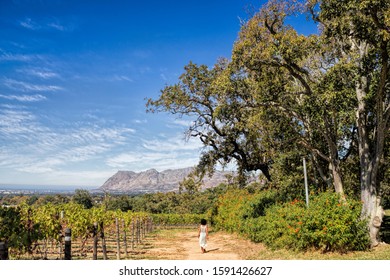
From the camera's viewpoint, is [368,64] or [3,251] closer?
[3,251]

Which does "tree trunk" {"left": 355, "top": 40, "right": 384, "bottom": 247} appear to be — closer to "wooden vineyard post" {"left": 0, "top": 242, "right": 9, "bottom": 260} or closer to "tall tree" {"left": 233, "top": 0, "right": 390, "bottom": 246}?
"tall tree" {"left": 233, "top": 0, "right": 390, "bottom": 246}

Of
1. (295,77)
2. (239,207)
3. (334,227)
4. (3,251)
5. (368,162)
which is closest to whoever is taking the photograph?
(3,251)

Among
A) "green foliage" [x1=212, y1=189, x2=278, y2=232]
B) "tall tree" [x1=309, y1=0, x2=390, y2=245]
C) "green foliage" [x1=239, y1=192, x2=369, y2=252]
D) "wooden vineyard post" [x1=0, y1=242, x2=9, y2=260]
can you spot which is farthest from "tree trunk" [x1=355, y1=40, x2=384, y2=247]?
"wooden vineyard post" [x1=0, y1=242, x2=9, y2=260]

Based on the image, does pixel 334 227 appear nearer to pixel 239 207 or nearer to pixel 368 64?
pixel 368 64

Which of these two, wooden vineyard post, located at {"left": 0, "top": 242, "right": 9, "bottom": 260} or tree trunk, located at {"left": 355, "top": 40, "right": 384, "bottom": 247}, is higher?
tree trunk, located at {"left": 355, "top": 40, "right": 384, "bottom": 247}

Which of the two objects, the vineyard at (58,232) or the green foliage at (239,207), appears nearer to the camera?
the vineyard at (58,232)

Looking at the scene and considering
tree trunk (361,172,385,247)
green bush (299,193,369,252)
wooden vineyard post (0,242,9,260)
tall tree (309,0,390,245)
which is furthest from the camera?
tree trunk (361,172,385,247)

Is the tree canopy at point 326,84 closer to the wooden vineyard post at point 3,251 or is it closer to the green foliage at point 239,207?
the green foliage at point 239,207

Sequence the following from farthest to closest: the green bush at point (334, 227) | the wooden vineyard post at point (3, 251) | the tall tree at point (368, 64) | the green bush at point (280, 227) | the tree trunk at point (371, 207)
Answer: the green bush at point (280, 227)
the tree trunk at point (371, 207)
the green bush at point (334, 227)
the tall tree at point (368, 64)
the wooden vineyard post at point (3, 251)

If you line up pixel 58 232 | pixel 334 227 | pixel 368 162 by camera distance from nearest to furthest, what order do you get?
1. pixel 334 227
2. pixel 368 162
3. pixel 58 232

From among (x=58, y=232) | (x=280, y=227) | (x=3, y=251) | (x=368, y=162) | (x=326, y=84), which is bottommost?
(x=58, y=232)

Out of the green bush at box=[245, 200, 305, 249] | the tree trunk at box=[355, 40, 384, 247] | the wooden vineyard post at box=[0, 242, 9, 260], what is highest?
the tree trunk at box=[355, 40, 384, 247]

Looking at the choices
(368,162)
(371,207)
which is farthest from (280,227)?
(368,162)

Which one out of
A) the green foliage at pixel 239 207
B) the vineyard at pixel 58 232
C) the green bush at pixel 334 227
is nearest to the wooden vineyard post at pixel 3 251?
the vineyard at pixel 58 232
